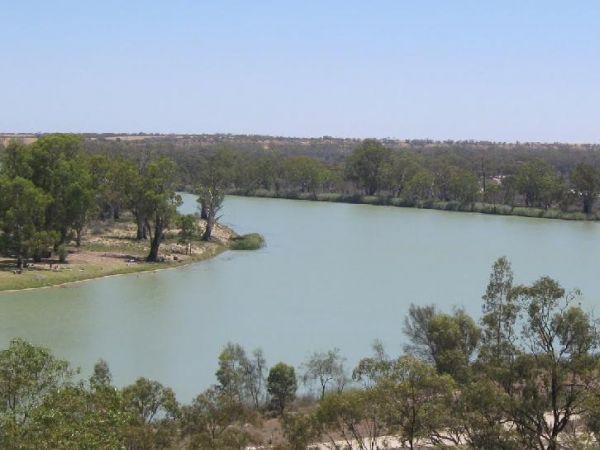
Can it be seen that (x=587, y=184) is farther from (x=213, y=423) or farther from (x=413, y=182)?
(x=213, y=423)

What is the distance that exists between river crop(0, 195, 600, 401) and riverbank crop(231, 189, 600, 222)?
34.7 ft

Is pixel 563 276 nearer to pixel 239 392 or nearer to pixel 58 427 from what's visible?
pixel 239 392

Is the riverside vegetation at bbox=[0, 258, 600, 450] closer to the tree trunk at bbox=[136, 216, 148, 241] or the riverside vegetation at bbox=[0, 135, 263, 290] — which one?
the riverside vegetation at bbox=[0, 135, 263, 290]

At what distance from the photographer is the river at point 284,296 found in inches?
940

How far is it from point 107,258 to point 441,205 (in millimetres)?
40816

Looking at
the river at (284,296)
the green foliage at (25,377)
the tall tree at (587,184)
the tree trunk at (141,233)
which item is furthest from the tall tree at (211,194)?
the green foliage at (25,377)

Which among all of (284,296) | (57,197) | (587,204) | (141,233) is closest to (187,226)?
(141,233)

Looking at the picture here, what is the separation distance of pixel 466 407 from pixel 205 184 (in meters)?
40.4

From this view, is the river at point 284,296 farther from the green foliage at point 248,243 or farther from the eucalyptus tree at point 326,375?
the eucalyptus tree at point 326,375

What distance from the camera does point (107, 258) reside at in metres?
38.9

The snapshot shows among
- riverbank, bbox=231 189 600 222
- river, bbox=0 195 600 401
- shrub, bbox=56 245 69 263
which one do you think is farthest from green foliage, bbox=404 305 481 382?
riverbank, bbox=231 189 600 222

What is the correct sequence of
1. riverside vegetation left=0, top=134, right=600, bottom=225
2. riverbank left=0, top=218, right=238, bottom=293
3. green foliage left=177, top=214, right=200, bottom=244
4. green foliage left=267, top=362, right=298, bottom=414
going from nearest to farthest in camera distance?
green foliage left=267, top=362, right=298, bottom=414 < riverbank left=0, top=218, right=238, bottom=293 < green foliage left=177, top=214, right=200, bottom=244 < riverside vegetation left=0, top=134, right=600, bottom=225

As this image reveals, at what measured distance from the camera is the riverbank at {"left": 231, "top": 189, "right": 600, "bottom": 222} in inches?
2638

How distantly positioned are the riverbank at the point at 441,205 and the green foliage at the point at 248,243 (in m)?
29.2
